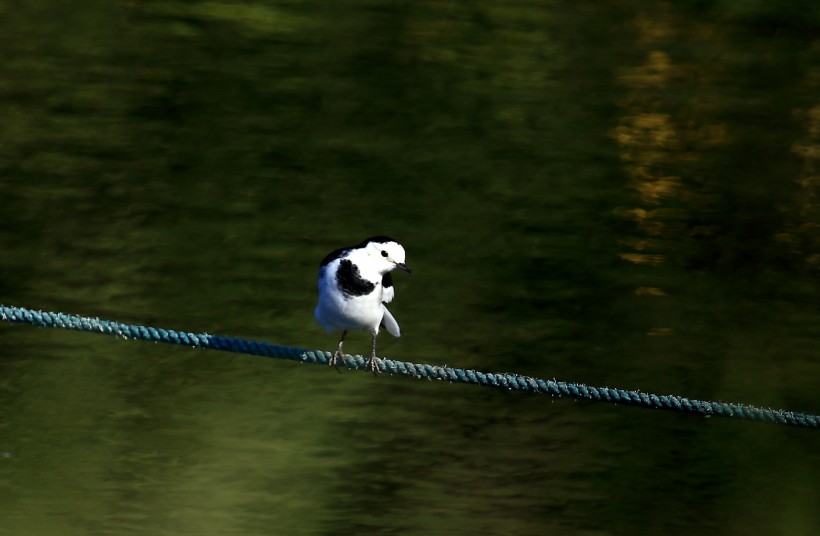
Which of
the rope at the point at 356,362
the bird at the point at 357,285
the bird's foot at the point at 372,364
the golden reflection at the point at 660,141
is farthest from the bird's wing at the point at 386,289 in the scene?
the golden reflection at the point at 660,141

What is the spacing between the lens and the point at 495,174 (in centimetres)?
799

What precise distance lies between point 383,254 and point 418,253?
2.69 metres

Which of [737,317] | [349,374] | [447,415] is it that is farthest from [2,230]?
[737,317]

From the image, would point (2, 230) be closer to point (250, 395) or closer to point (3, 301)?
point (3, 301)

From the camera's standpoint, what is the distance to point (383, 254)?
455cm

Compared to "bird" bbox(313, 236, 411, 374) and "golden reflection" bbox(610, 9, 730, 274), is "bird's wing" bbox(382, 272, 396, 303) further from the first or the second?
"golden reflection" bbox(610, 9, 730, 274)

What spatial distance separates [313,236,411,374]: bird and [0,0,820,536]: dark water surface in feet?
4.15

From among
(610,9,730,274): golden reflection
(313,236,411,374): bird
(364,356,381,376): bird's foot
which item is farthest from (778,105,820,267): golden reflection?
(364,356,381,376): bird's foot

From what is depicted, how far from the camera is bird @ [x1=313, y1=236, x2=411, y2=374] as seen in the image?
4.47 m

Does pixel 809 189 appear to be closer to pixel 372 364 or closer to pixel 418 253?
pixel 418 253

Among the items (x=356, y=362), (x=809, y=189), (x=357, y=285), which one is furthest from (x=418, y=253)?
(x=356, y=362)

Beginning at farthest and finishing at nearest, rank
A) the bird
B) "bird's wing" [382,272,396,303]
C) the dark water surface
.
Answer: the dark water surface → "bird's wing" [382,272,396,303] → the bird

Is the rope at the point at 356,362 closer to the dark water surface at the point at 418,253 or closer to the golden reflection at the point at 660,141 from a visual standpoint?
the dark water surface at the point at 418,253

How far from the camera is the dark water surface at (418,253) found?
19.1ft
